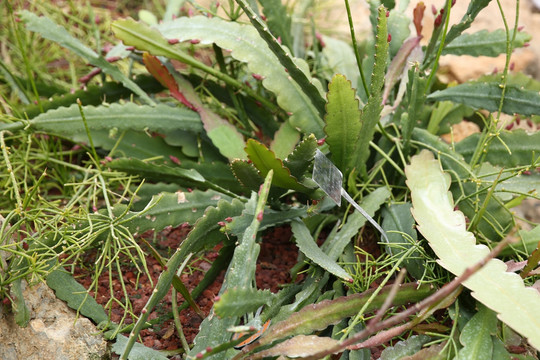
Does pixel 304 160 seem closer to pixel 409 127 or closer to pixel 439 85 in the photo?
pixel 409 127

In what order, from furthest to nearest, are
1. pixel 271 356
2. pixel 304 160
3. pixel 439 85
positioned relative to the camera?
1. pixel 439 85
2. pixel 304 160
3. pixel 271 356

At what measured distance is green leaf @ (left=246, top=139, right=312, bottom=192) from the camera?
986 millimetres

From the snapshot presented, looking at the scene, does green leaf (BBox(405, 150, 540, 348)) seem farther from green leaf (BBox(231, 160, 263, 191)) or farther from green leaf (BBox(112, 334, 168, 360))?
green leaf (BBox(112, 334, 168, 360))

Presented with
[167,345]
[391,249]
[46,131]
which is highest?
[46,131]

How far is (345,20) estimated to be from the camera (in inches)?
85.7

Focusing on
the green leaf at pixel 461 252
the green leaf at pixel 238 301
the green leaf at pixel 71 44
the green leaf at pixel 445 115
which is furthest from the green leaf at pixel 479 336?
the green leaf at pixel 71 44

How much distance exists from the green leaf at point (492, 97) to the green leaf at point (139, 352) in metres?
0.81

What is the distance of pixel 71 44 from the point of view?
1392 millimetres

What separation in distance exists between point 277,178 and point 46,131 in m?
0.56

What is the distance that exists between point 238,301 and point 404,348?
12.2 inches

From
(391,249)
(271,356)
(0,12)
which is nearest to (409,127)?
(391,249)

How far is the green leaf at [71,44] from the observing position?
137cm

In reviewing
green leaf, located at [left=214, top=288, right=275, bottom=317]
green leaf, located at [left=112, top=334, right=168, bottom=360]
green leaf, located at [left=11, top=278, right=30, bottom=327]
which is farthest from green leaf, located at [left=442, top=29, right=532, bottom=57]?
green leaf, located at [left=11, top=278, right=30, bottom=327]

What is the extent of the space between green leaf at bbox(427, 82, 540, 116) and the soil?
49 centimetres
